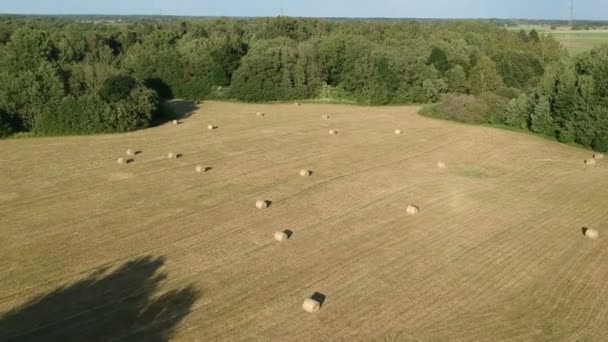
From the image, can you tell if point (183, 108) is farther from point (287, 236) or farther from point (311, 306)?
point (311, 306)

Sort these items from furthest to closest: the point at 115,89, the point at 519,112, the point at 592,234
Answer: the point at 519,112
the point at 115,89
the point at 592,234

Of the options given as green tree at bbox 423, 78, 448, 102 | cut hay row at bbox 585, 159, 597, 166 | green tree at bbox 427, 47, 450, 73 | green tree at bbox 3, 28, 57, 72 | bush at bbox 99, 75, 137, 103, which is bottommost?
cut hay row at bbox 585, 159, 597, 166

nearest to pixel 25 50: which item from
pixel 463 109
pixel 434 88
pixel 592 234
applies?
pixel 434 88

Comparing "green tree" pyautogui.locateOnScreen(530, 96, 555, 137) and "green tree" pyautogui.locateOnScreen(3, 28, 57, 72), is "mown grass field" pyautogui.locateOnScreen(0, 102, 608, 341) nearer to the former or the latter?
"green tree" pyautogui.locateOnScreen(530, 96, 555, 137)

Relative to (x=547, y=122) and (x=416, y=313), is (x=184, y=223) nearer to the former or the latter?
(x=416, y=313)

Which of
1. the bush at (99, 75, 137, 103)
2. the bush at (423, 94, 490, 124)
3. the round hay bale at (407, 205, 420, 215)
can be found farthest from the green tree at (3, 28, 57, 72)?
the round hay bale at (407, 205, 420, 215)
